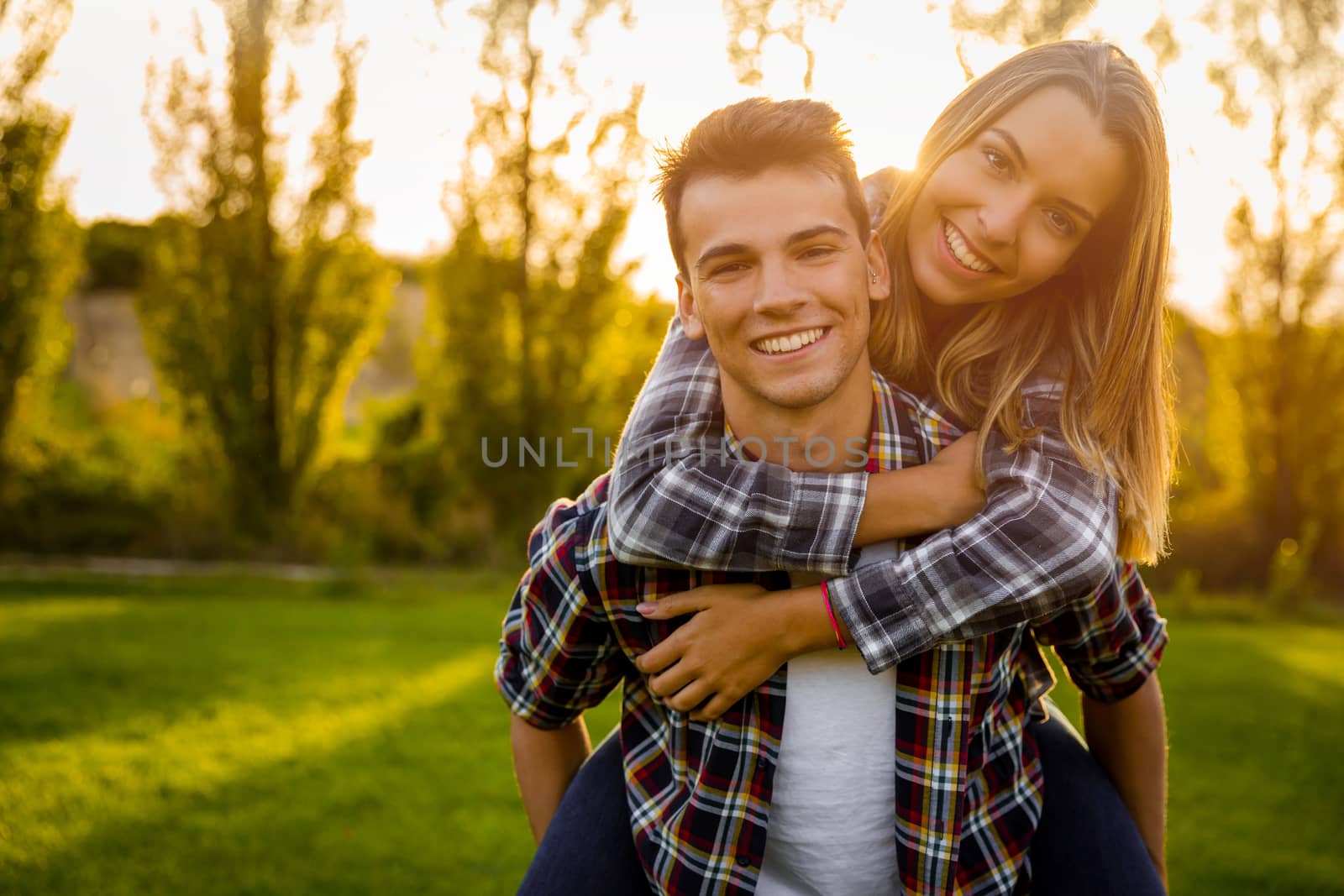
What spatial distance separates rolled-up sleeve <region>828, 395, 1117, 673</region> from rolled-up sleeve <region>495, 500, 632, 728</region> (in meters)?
0.46

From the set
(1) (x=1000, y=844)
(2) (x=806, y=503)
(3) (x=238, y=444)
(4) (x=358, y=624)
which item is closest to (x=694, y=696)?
(2) (x=806, y=503)

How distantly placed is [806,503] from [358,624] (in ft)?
24.5

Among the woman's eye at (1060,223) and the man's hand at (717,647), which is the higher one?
the woman's eye at (1060,223)

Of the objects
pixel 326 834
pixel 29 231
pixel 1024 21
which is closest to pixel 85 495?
pixel 29 231

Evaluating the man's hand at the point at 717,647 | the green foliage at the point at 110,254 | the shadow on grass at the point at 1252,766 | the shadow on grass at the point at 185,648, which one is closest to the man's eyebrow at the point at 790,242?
the man's hand at the point at 717,647

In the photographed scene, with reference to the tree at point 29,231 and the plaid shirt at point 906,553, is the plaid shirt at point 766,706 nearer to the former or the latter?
the plaid shirt at point 906,553

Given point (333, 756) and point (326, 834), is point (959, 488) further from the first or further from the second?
point (333, 756)

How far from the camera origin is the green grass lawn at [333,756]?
12.5ft

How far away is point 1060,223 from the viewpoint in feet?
6.02

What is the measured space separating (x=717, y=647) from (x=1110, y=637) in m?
0.73

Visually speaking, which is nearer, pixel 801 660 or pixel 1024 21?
pixel 801 660

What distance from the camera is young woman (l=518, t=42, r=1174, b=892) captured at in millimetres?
1536

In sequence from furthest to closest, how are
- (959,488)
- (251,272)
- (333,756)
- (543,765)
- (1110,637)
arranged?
(251,272) < (333,756) < (543,765) < (1110,637) < (959,488)

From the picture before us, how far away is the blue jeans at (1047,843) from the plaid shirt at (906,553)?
434mm
